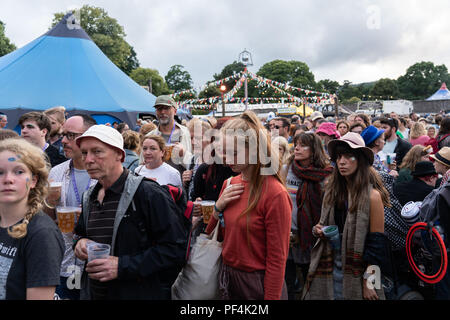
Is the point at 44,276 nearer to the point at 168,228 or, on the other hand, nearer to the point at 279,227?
the point at 168,228

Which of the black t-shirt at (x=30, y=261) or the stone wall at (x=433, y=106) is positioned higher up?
the stone wall at (x=433, y=106)

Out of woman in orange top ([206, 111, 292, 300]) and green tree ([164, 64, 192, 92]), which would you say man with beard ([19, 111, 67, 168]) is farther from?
green tree ([164, 64, 192, 92])

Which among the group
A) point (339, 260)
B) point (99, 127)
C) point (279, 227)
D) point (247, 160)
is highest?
point (99, 127)

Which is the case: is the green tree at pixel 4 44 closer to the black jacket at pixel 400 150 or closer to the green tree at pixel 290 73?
the black jacket at pixel 400 150

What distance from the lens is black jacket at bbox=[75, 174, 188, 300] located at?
1.94 m

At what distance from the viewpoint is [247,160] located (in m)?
2.15

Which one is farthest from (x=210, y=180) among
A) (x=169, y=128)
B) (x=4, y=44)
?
(x=4, y=44)

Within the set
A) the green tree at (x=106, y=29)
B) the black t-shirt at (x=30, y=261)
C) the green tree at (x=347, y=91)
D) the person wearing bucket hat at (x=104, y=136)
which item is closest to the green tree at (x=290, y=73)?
the green tree at (x=347, y=91)

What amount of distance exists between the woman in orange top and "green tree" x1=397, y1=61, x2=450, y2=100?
93.7m

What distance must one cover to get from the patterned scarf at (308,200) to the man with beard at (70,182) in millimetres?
2014

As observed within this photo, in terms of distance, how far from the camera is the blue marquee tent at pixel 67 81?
13.1 meters

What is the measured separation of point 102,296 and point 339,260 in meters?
1.95

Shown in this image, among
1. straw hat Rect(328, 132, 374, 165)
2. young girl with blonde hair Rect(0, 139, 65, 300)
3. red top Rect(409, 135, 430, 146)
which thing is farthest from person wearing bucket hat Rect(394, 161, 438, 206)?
red top Rect(409, 135, 430, 146)
